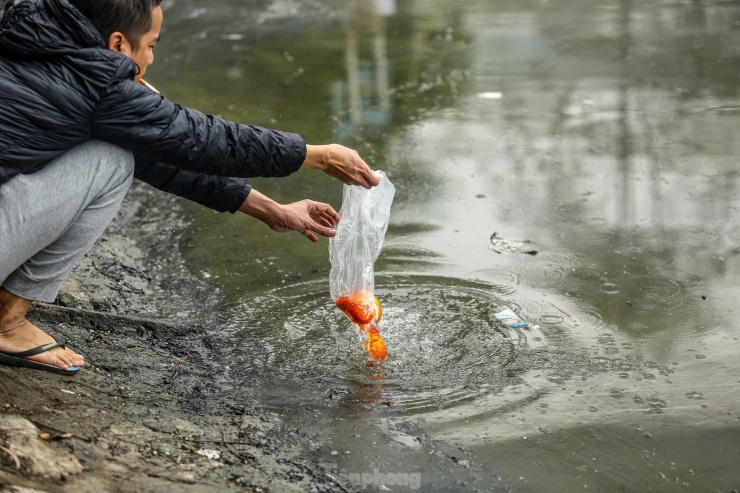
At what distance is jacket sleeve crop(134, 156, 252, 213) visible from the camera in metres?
3.29

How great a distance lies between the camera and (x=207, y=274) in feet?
14.1

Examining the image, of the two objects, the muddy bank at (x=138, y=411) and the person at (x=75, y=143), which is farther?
the person at (x=75, y=143)

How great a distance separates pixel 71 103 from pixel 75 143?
0.16 meters

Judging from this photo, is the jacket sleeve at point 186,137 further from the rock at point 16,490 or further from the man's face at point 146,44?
the rock at point 16,490

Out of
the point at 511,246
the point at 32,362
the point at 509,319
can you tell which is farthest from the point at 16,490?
the point at 511,246

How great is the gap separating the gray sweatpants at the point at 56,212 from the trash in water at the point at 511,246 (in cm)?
205

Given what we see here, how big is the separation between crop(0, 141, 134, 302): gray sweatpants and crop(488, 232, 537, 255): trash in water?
2052 millimetres

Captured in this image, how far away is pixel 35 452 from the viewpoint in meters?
2.42

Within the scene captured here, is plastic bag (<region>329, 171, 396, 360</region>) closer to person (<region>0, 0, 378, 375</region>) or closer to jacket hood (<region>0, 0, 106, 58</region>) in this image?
person (<region>0, 0, 378, 375</region>)

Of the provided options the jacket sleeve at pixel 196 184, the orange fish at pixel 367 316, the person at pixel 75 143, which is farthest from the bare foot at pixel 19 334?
the orange fish at pixel 367 316

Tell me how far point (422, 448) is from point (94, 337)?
54.3 inches

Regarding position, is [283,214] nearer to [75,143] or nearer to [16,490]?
[75,143]

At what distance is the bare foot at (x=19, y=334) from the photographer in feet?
9.87

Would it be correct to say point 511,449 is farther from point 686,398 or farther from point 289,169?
point 289,169
